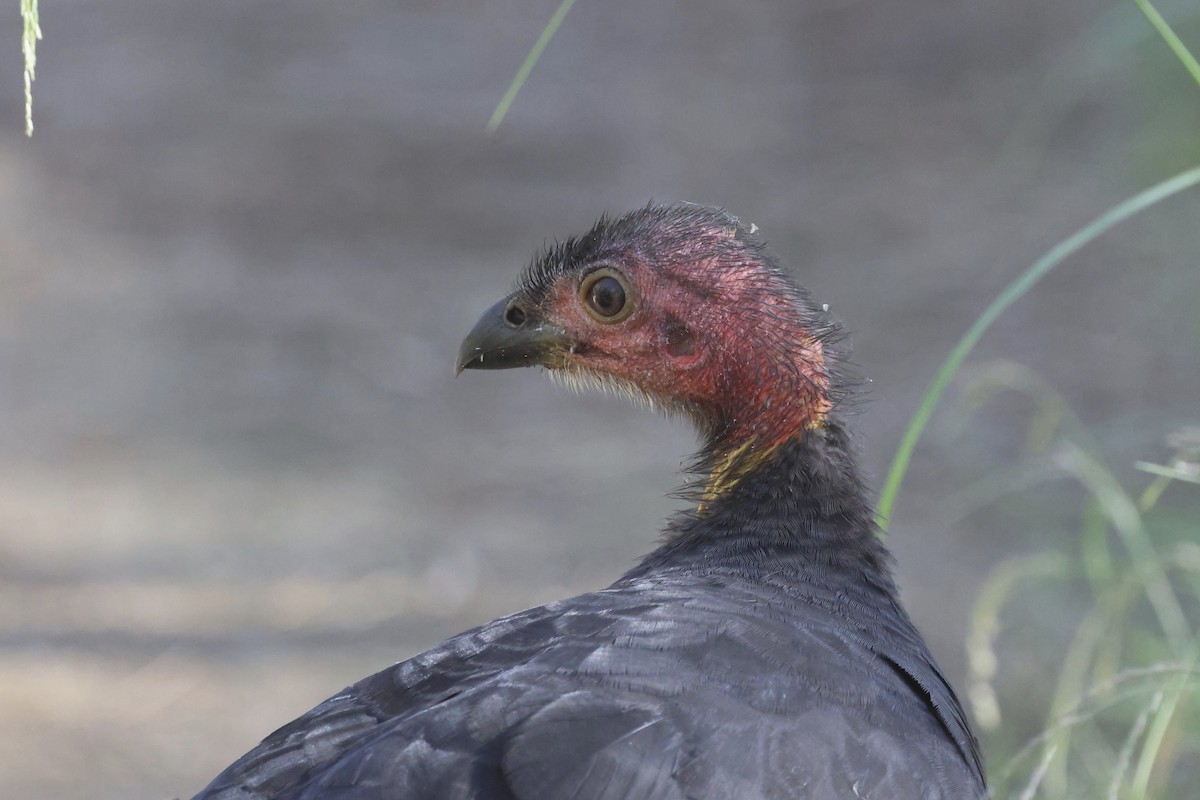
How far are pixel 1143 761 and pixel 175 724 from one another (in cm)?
348

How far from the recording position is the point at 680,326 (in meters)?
2.79

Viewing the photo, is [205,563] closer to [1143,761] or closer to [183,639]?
[183,639]

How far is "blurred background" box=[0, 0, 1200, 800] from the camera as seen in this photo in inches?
197

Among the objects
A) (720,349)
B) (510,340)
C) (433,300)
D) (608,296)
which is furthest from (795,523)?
(433,300)

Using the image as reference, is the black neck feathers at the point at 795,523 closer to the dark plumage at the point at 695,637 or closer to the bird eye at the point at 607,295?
the dark plumage at the point at 695,637

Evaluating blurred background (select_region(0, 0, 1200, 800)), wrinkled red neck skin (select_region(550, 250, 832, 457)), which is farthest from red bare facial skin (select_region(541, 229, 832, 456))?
blurred background (select_region(0, 0, 1200, 800))

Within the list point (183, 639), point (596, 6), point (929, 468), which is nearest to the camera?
point (183, 639)

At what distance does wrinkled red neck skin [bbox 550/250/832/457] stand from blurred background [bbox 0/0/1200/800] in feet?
2.63

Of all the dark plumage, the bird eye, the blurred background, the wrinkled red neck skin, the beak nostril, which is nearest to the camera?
the dark plumage

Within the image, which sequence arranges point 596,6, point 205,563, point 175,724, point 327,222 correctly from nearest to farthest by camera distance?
point 175,724
point 205,563
point 327,222
point 596,6

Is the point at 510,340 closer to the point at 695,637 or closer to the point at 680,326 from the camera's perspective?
the point at 680,326

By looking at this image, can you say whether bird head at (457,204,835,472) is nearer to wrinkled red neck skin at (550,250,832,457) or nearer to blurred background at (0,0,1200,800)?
wrinkled red neck skin at (550,250,832,457)

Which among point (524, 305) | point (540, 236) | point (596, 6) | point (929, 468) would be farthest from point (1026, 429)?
point (596, 6)

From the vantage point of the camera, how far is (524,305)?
2.96 m
